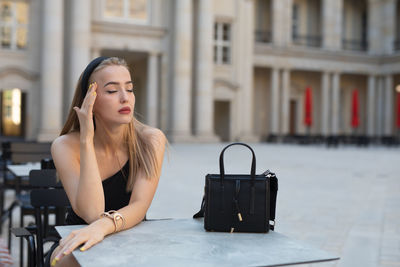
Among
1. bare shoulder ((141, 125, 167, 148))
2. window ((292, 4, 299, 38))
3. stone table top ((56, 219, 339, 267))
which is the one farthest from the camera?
window ((292, 4, 299, 38))

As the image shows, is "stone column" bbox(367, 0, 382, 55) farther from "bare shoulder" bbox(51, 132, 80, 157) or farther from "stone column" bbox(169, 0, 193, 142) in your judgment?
"bare shoulder" bbox(51, 132, 80, 157)

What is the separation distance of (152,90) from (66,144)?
25420mm

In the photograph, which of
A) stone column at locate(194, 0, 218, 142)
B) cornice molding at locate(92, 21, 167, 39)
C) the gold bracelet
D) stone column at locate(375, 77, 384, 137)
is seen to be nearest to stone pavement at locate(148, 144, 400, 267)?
the gold bracelet


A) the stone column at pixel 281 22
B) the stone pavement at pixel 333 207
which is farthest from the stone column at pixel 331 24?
the stone pavement at pixel 333 207

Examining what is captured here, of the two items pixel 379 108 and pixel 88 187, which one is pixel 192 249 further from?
pixel 379 108

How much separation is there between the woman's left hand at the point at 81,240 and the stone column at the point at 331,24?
38.0 m

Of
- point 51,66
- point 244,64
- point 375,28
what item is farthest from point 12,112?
point 375,28

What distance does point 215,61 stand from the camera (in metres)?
30.6

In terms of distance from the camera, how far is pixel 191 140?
91.2 ft

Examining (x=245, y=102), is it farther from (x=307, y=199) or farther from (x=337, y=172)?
(x=307, y=199)

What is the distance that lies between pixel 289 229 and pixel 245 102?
25.6 meters

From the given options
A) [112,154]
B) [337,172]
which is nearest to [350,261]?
[112,154]

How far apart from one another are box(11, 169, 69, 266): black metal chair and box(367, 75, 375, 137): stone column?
38496mm

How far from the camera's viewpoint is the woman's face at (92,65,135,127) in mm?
2828
